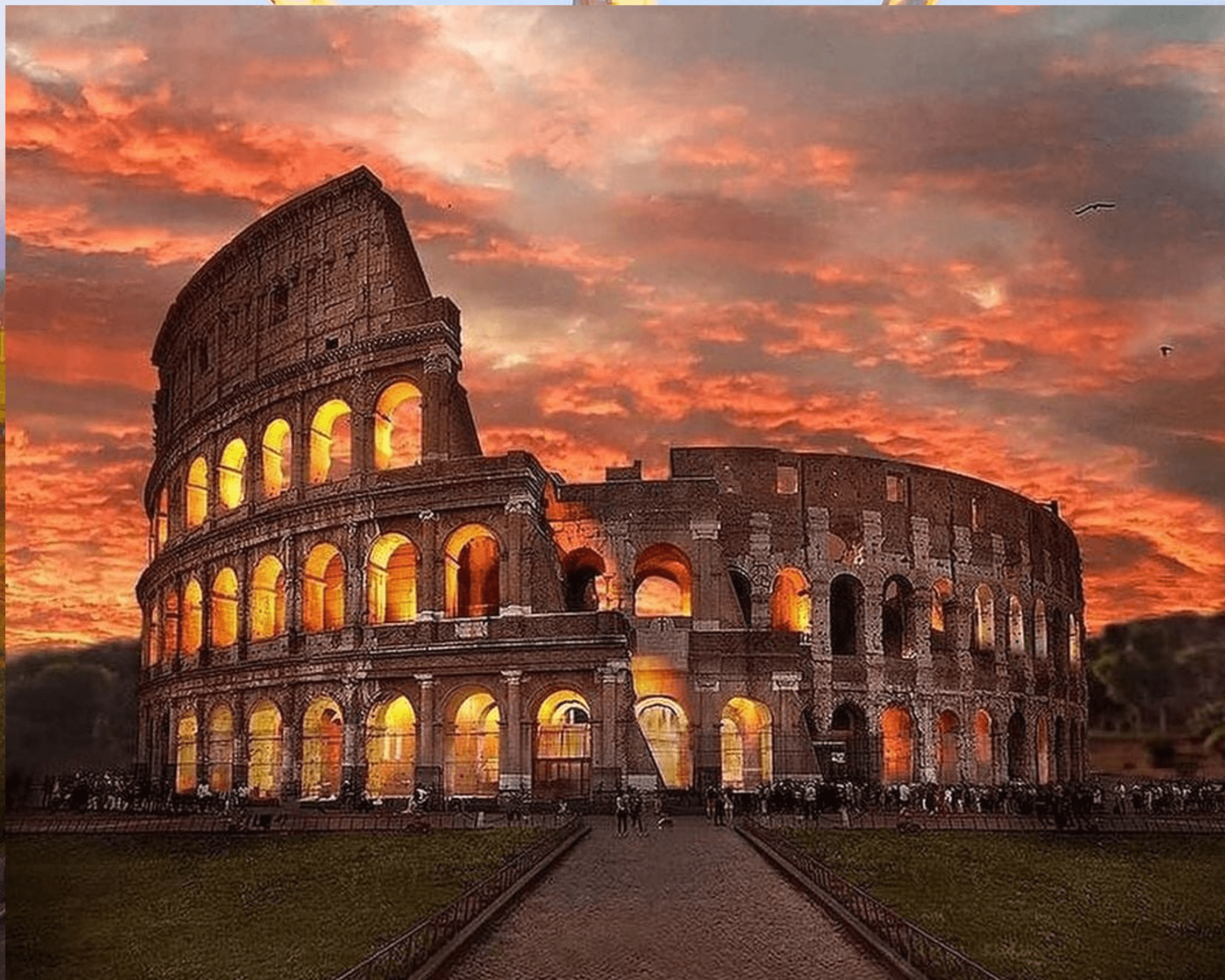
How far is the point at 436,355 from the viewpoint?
3095 cm

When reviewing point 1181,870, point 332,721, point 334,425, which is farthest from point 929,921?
point 334,425

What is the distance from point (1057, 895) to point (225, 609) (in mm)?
24935

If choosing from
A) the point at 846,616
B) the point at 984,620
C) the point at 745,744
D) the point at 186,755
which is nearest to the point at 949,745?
the point at 984,620

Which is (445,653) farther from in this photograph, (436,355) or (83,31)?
(83,31)

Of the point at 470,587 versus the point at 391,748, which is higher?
the point at 470,587

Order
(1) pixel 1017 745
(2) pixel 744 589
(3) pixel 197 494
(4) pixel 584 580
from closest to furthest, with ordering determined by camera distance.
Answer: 1. (4) pixel 584 580
2. (2) pixel 744 589
3. (3) pixel 197 494
4. (1) pixel 1017 745

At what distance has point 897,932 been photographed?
11555mm

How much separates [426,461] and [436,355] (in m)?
2.50

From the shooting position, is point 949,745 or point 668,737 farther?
point 949,745

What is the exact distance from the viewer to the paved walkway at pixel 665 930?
1098cm

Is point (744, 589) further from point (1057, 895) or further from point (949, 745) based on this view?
point (1057, 895)

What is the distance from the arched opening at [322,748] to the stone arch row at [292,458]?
560cm

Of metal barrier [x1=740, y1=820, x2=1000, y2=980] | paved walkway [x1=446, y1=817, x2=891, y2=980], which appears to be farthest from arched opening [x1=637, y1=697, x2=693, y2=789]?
metal barrier [x1=740, y1=820, x2=1000, y2=980]

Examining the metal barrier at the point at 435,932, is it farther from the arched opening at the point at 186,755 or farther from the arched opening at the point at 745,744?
the arched opening at the point at 186,755
